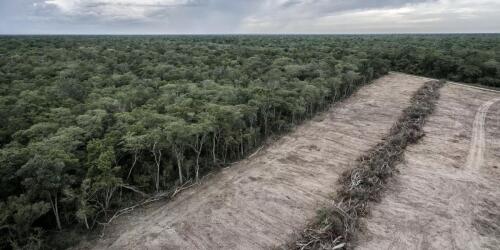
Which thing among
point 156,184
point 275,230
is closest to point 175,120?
point 156,184

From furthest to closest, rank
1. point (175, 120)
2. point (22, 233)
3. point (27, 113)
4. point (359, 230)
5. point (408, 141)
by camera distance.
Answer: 1. point (408, 141)
2. point (27, 113)
3. point (175, 120)
4. point (359, 230)
5. point (22, 233)

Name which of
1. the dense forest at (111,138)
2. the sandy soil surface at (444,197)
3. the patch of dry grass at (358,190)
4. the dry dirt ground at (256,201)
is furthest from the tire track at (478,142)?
the dense forest at (111,138)

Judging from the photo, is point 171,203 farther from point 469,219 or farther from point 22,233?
point 469,219

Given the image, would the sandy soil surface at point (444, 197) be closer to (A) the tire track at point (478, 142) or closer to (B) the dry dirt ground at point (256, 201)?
(A) the tire track at point (478, 142)

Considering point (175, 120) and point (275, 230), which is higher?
point (175, 120)

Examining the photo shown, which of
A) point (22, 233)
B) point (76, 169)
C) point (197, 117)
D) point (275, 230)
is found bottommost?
point (275, 230)

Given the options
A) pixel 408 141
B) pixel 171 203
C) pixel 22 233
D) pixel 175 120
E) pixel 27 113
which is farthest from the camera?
pixel 408 141
